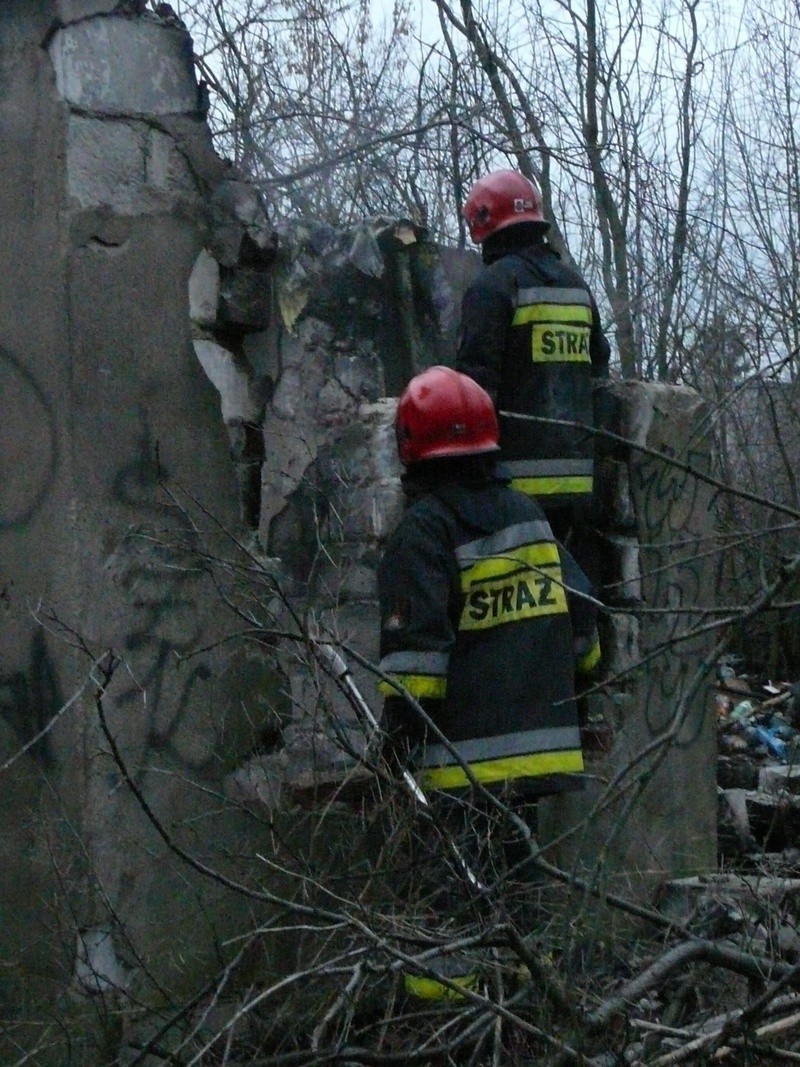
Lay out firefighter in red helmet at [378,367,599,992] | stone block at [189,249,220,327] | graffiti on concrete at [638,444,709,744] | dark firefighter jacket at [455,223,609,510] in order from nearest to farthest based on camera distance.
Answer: firefighter in red helmet at [378,367,599,992], stone block at [189,249,220,327], dark firefighter jacket at [455,223,609,510], graffiti on concrete at [638,444,709,744]

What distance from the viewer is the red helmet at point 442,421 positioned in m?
3.45

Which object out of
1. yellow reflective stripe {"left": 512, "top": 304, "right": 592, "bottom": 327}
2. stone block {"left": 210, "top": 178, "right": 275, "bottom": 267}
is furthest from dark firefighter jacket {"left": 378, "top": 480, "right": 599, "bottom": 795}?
stone block {"left": 210, "top": 178, "right": 275, "bottom": 267}

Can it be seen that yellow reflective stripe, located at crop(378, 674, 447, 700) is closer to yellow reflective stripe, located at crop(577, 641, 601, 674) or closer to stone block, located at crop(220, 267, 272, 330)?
yellow reflective stripe, located at crop(577, 641, 601, 674)

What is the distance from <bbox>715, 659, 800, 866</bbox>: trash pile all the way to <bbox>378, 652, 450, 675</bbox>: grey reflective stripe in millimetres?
1241

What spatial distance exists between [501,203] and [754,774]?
2.72 meters

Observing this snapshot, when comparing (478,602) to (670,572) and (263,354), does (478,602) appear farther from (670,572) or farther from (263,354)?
(670,572)

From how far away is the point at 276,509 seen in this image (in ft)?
12.8

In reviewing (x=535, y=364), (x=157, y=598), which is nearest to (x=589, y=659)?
(x=535, y=364)

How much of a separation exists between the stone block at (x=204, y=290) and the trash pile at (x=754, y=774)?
1.83 m

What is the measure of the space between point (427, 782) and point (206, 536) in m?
1.01

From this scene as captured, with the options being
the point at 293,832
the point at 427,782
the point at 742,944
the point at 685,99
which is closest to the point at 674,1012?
the point at 742,944

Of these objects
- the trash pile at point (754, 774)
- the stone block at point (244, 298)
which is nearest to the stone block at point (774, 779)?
the trash pile at point (754, 774)

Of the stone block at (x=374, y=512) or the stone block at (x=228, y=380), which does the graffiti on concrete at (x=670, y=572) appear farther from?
the stone block at (x=228, y=380)

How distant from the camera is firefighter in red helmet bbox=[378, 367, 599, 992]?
3.31m
